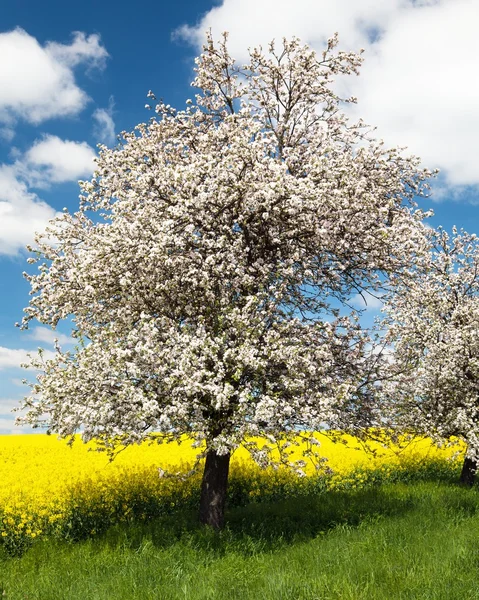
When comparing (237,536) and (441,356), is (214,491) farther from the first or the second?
(441,356)

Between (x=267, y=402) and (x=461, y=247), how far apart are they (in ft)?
54.8

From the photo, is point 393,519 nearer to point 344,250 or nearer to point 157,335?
point 344,250

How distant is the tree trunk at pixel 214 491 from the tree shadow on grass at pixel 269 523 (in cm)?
38

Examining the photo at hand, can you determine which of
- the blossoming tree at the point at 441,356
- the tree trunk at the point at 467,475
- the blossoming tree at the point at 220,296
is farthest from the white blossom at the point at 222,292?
the tree trunk at the point at 467,475

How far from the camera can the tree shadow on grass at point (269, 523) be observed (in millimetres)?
13152

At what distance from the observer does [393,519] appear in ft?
50.6

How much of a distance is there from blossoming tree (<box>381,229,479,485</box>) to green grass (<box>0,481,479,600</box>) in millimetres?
3812


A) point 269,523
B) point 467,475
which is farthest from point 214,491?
point 467,475

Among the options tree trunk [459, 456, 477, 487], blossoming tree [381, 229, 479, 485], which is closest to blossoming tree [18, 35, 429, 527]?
blossoming tree [381, 229, 479, 485]

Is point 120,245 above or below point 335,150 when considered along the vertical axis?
below

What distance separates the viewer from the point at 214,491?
49.2 feet

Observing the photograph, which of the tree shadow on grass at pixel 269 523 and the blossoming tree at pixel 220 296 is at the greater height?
the blossoming tree at pixel 220 296

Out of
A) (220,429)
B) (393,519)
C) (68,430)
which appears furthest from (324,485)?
(68,430)

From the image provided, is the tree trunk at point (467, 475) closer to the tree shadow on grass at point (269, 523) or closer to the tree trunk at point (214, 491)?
the tree shadow on grass at point (269, 523)
